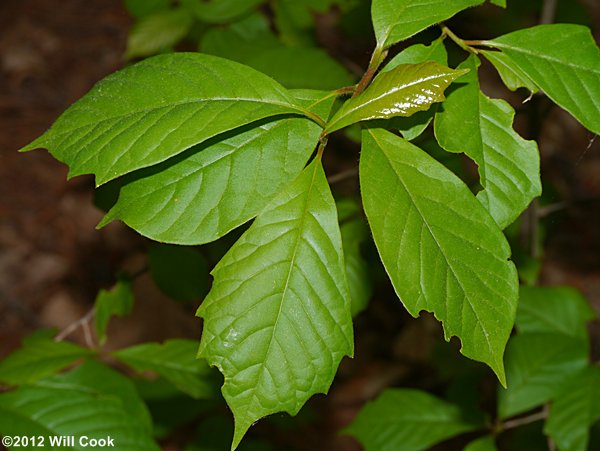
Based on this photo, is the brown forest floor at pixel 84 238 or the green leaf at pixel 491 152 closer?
the green leaf at pixel 491 152

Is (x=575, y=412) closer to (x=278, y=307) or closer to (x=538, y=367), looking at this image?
(x=538, y=367)

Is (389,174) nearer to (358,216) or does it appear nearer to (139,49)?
(358,216)

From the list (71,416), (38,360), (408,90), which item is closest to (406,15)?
(408,90)

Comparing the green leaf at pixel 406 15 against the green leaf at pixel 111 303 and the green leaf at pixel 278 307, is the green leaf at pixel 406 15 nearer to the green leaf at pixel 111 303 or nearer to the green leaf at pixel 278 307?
the green leaf at pixel 278 307

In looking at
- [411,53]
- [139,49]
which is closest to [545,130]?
[139,49]

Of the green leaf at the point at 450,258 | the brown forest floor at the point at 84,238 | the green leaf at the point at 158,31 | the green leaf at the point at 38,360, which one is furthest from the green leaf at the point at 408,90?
the brown forest floor at the point at 84,238

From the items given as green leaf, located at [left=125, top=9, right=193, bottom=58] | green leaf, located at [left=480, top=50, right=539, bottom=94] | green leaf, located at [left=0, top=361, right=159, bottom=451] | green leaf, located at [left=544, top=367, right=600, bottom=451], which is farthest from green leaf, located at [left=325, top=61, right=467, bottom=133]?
green leaf, located at [left=125, top=9, right=193, bottom=58]

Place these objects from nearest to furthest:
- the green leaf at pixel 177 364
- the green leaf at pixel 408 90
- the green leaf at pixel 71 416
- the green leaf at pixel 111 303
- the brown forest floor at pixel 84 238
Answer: the green leaf at pixel 408 90 → the green leaf at pixel 71 416 → the green leaf at pixel 177 364 → the green leaf at pixel 111 303 → the brown forest floor at pixel 84 238
